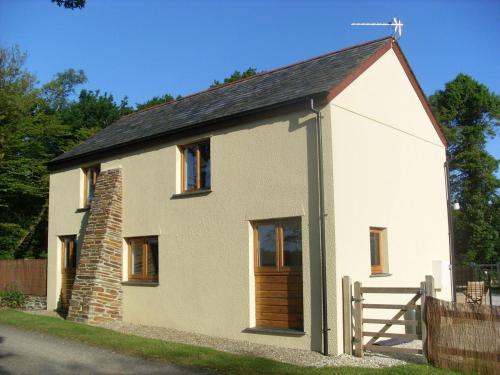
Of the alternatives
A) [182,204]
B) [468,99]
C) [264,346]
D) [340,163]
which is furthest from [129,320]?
[468,99]

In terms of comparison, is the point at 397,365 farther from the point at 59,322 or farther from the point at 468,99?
the point at 468,99

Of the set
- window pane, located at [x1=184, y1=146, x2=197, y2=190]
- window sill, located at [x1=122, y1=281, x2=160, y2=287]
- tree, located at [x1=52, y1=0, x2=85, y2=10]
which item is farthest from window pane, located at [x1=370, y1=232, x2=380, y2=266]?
tree, located at [x1=52, y1=0, x2=85, y2=10]

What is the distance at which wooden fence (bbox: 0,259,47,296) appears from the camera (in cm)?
2033

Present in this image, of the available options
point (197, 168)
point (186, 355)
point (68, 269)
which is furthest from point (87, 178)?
point (186, 355)

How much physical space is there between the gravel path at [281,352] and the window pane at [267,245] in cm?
185

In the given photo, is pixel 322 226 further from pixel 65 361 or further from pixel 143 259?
pixel 143 259

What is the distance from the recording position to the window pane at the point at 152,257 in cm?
1523

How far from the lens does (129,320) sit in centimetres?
1551

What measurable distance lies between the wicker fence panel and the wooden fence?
1503 centimetres

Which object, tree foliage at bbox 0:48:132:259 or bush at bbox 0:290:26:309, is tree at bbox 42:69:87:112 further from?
bush at bbox 0:290:26:309

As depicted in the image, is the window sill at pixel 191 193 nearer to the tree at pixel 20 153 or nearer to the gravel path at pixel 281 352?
the gravel path at pixel 281 352

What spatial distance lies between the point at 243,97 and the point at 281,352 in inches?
267

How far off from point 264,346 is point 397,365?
308 cm

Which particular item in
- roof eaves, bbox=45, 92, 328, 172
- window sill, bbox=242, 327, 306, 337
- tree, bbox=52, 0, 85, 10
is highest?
tree, bbox=52, 0, 85, 10
